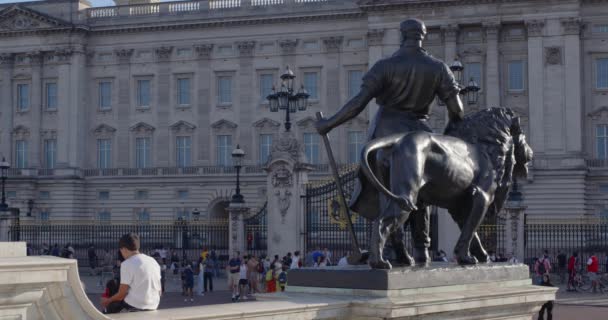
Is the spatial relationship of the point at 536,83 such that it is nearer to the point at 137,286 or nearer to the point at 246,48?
the point at 246,48

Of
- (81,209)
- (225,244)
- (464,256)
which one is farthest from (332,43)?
(464,256)

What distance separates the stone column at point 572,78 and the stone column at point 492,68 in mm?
3707

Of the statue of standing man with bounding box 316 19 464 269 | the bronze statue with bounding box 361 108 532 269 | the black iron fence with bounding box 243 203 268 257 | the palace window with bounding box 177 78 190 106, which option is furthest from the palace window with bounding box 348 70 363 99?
the statue of standing man with bounding box 316 19 464 269

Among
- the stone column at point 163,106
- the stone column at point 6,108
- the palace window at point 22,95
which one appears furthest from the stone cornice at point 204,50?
the stone column at point 6,108

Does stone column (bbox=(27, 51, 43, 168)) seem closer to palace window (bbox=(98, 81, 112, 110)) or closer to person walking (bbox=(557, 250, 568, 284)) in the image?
palace window (bbox=(98, 81, 112, 110))

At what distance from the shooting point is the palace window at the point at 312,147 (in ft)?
188

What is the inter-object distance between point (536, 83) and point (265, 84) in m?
16.6

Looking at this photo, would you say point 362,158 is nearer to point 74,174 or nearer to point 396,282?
point 396,282

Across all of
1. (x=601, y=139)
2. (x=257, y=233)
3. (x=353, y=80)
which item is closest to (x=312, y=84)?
(x=353, y=80)

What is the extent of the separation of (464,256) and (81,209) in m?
56.2

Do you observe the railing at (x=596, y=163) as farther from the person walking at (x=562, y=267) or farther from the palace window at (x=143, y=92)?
the palace window at (x=143, y=92)

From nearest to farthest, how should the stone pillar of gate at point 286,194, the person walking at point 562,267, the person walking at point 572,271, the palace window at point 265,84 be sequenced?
the stone pillar of gate at point 286,194 → the person walking at point 572,271 → the person walking at point 562,267 → the palace window at point 265,84

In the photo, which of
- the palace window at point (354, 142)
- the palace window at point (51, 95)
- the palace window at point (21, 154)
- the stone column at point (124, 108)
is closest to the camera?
the palace window at point (354, 142)

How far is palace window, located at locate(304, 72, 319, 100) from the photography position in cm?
5794
